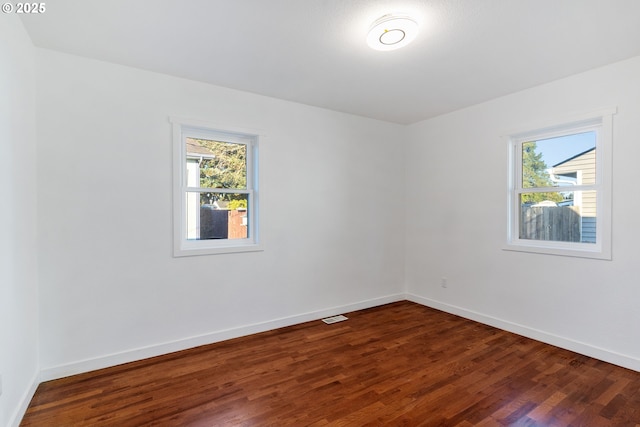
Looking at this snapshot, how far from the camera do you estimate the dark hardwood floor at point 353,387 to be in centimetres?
196

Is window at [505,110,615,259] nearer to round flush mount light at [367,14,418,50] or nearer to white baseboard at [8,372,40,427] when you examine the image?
round flush mount light at [367,14,418,50]

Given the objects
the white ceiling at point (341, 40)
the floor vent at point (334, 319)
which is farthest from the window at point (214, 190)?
the floor vent at point (334, 319)

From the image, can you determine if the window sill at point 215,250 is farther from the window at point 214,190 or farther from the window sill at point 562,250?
the window sill at point 562,250

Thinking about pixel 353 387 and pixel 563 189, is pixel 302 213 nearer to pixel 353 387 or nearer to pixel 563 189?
pixel 353 387

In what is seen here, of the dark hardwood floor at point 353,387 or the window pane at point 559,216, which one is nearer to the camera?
the dark hardwood floor at point 353,387

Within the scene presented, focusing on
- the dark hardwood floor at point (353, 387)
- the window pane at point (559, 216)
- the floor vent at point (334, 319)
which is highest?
the window pane at point (559, 216)

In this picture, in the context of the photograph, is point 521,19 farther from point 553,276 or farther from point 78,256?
point 78,256

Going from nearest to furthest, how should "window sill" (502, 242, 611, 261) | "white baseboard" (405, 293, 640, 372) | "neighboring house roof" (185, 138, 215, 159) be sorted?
"white baseboard" (405, 293, 640, 372) < "window sill" (502, 242, 611, 261) < "neighboring house roof" (185, 138, 215, 159)

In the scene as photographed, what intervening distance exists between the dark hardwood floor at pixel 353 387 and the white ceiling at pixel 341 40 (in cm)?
254

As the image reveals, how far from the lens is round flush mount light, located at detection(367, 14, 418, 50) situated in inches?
78.5

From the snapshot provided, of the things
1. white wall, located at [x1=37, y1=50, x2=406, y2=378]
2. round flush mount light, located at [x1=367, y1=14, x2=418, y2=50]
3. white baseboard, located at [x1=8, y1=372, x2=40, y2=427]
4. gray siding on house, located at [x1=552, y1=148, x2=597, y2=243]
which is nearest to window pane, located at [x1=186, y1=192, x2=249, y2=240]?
white wall, located at [x1=37, y1=50, x2=406, y2=378]

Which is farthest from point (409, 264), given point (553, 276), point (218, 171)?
point (218, 171)

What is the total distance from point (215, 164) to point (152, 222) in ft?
2.80

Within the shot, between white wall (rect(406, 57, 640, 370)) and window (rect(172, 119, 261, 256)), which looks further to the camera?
window (rect(172, 119, 261, 256))
